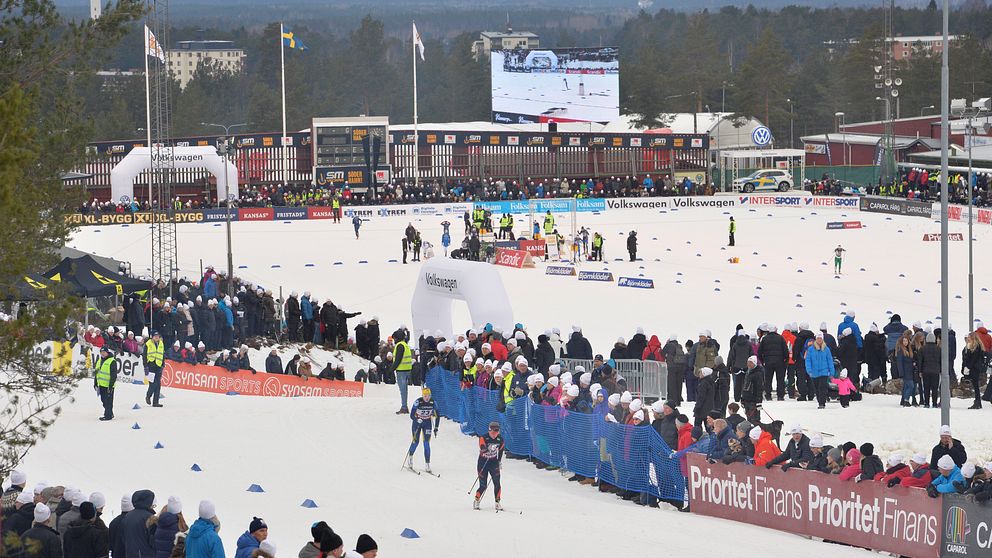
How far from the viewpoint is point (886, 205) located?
187 feet

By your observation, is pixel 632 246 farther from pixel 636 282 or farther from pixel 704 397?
pixel 704 397

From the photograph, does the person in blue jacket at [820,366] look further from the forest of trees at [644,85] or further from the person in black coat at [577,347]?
the forest of trees at [644,85]

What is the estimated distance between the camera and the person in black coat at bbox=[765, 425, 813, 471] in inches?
607

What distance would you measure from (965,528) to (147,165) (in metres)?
51.6

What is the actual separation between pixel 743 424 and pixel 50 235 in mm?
7484

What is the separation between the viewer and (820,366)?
72.5 feet

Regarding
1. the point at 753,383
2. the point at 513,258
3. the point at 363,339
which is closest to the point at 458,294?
the point at 363,339

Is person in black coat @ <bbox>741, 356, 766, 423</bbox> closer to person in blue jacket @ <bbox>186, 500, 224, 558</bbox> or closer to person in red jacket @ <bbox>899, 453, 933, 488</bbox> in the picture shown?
person in red jacket @ <bbox>899, 453, 933, 488</bbox>

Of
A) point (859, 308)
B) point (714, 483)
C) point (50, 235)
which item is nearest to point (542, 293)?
point (859, 308)

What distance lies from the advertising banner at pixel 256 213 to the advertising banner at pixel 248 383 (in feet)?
110

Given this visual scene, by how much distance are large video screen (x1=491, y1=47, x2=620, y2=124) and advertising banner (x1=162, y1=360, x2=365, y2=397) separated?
4766cm

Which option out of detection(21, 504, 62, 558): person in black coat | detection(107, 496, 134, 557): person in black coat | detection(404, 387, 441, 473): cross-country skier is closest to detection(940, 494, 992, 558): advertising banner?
detection(404, 387, 441, 473): cross-country skier

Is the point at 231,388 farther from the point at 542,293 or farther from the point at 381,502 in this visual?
the point at 542,293

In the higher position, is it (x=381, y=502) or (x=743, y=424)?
(x=743, y=424)
